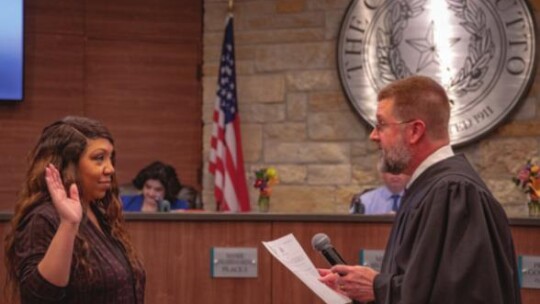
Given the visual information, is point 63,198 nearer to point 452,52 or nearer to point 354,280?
point 354,280

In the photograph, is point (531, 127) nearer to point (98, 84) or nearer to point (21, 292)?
point (98, 84)

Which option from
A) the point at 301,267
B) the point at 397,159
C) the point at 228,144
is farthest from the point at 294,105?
the point at 397,159

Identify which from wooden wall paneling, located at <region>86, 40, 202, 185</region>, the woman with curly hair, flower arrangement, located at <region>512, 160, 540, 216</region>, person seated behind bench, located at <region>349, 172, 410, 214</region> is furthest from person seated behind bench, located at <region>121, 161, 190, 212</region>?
the woman with curly hair

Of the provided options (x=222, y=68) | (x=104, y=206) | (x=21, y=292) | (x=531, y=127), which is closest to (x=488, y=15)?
(x=531, y=127)

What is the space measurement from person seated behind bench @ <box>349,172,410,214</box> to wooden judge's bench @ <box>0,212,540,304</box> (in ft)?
3.61

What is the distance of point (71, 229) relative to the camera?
2523 mm

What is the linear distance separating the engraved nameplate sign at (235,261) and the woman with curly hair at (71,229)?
1.15 meters

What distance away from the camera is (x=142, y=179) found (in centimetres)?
583

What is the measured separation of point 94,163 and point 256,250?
1.37m

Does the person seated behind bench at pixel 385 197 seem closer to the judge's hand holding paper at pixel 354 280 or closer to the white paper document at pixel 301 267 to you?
the white paper document at pixel 301 267

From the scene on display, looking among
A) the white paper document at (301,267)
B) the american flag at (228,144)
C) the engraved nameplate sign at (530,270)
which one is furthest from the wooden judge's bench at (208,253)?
the american flag at (228,144)

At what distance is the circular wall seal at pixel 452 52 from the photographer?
5.73 m

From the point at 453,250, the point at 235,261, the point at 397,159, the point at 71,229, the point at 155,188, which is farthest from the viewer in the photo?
the point at 155,188

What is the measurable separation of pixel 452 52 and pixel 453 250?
3628mm
